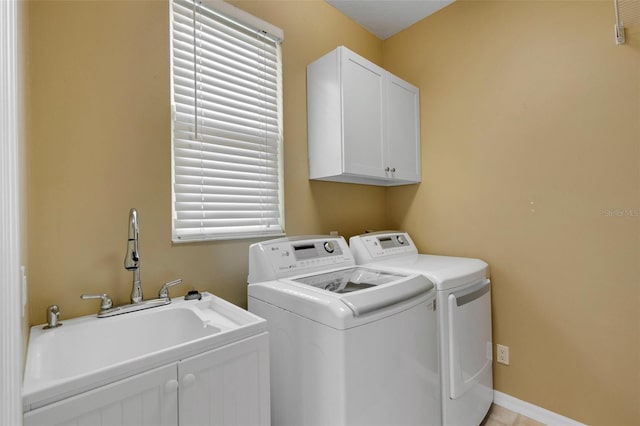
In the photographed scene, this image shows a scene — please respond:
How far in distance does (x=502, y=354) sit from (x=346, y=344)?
4.97ft

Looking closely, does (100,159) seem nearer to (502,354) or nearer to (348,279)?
(348,279)

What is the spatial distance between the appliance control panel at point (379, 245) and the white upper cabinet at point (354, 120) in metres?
0.42

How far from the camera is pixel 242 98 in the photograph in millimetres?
1769

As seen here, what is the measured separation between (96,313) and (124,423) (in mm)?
640

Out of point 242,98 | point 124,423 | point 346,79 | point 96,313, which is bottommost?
point 124,423

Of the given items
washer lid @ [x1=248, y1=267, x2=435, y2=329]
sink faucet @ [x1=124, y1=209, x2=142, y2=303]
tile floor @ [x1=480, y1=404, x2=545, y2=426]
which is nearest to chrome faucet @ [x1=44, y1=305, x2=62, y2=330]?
sink faucet @ [x1=124, y1=209, x2=142, y2=303]

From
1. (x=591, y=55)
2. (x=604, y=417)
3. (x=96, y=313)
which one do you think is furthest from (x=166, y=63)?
(x=604, y=417)

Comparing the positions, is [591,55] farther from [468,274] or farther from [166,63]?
[166,63]

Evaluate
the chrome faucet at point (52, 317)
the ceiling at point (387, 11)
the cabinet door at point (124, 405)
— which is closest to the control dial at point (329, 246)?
the cabinet door at point (124, 405)

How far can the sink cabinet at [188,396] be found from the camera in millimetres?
739

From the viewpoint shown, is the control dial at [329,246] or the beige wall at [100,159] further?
the control dial at [329,246]

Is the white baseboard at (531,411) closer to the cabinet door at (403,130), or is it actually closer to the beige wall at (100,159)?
the cabinet door at (403,130)

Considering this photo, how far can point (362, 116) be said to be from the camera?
198 cm

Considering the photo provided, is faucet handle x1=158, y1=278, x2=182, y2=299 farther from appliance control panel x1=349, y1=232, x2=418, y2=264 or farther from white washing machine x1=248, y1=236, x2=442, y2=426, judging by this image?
appliance control panel x1=349, y1=232, x2=418, y2=264
